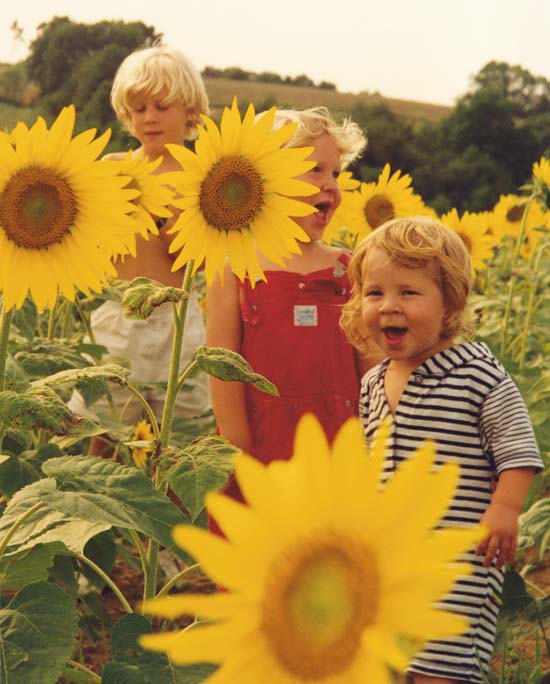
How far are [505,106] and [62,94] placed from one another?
7148 mm

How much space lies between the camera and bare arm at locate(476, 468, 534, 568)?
58.9 inches

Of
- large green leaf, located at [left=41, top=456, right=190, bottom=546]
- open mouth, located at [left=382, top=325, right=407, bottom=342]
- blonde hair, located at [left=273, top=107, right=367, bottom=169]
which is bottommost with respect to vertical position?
large green leaf, located at [left=41, top=456, right=190, bottom=546]

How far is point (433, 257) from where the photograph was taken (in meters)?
1.67

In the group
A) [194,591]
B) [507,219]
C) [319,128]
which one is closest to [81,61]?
[507,219]

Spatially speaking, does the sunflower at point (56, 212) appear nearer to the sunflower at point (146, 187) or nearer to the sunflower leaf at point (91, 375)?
the sunflower leaf at point (91, 375)

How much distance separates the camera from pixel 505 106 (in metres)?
16.7

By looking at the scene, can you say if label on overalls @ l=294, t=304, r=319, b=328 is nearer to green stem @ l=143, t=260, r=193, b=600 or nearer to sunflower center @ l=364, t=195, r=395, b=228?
green stem @ l=143, t=260, r=193, b=600

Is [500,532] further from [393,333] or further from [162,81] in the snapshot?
[162,81]

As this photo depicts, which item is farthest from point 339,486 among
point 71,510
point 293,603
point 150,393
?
point 150,393

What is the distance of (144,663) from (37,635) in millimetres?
130

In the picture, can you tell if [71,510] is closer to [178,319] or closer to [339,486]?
[178,319]

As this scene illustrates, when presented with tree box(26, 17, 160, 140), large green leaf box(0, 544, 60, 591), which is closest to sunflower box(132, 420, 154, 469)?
large green leaf box(0, 544, 60, 591)

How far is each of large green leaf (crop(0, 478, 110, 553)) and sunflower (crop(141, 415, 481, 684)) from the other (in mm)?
772

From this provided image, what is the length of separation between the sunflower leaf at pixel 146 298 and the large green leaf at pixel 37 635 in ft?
1.19
